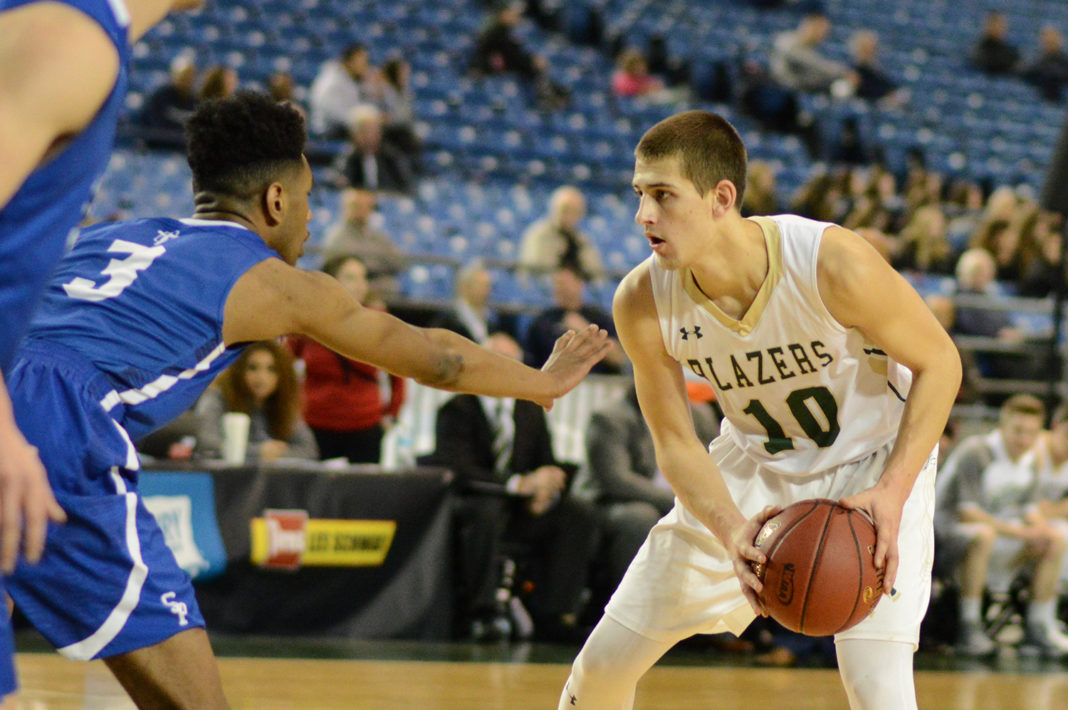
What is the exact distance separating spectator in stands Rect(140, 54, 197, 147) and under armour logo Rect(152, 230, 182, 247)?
23.5 feet

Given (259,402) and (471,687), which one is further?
(259,402)

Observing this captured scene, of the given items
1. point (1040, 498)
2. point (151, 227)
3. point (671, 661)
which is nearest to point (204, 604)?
point (671, 661)

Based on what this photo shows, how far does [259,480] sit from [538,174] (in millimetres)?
5993

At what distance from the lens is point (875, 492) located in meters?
3.07

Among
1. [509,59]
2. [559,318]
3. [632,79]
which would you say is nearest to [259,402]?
[559,318]

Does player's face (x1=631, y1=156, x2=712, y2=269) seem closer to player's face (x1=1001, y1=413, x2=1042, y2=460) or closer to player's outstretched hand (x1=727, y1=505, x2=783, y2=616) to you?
player's outstretched hand (x1=727, y1=505, x2=783, y2=616)

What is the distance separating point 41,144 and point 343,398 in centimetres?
546

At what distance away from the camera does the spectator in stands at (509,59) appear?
42.9 feet

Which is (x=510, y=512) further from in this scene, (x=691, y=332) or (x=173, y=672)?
(x=173, y=672)

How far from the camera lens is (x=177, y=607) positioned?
2.57 m

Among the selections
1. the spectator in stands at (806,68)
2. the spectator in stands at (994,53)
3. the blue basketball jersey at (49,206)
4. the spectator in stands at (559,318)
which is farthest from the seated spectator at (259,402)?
the spectator in stands at (994,53)

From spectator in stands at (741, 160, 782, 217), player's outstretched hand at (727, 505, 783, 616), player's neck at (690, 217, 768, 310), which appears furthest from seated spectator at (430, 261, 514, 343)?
player's outstretched hand at (727, 505, 783, 616)

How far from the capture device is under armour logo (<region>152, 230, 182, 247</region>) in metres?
2.71

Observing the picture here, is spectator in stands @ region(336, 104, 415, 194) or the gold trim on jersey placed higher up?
the gold trim on jersey
